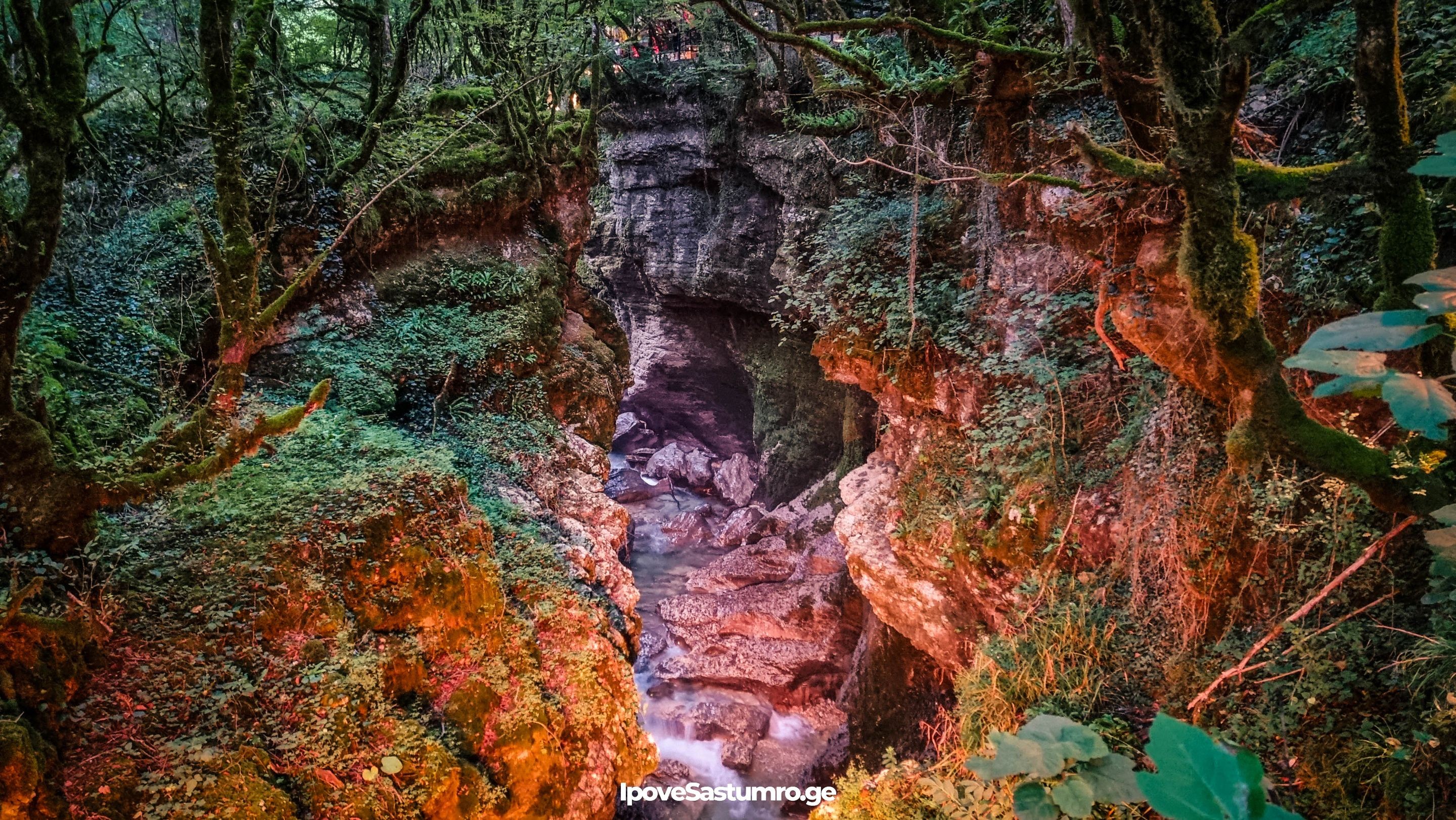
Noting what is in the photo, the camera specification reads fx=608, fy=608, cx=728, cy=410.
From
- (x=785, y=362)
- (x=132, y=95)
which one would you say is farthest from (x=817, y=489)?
(x=132, y=95)

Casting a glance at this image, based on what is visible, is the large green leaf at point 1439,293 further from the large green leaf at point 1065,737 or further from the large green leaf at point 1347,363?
the large green leaf at point 1065,737

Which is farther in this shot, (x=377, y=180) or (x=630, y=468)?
(x=630, y=468)

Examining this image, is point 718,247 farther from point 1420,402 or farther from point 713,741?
point 1420,402

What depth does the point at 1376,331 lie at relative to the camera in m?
1.13

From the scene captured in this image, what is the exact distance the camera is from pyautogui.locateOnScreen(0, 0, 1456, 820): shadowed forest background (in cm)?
288

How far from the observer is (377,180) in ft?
26.0

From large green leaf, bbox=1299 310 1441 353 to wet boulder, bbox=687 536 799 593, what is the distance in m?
11.9

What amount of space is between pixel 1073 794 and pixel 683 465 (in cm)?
1955

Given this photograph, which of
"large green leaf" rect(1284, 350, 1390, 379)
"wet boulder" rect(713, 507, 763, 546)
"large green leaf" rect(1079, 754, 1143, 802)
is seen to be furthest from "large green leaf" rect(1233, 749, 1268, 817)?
"wet boulder" rect(713, 507, 763, 546)

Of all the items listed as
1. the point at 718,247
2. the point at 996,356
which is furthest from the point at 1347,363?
the point at 718,247

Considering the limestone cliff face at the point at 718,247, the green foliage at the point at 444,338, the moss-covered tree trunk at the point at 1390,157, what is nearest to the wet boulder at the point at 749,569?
the limestone cliff face at the point at 718,247

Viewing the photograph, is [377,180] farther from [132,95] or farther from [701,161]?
[701,161]

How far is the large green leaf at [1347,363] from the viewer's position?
1.12 metres

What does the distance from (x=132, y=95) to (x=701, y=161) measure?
11.4 meters
